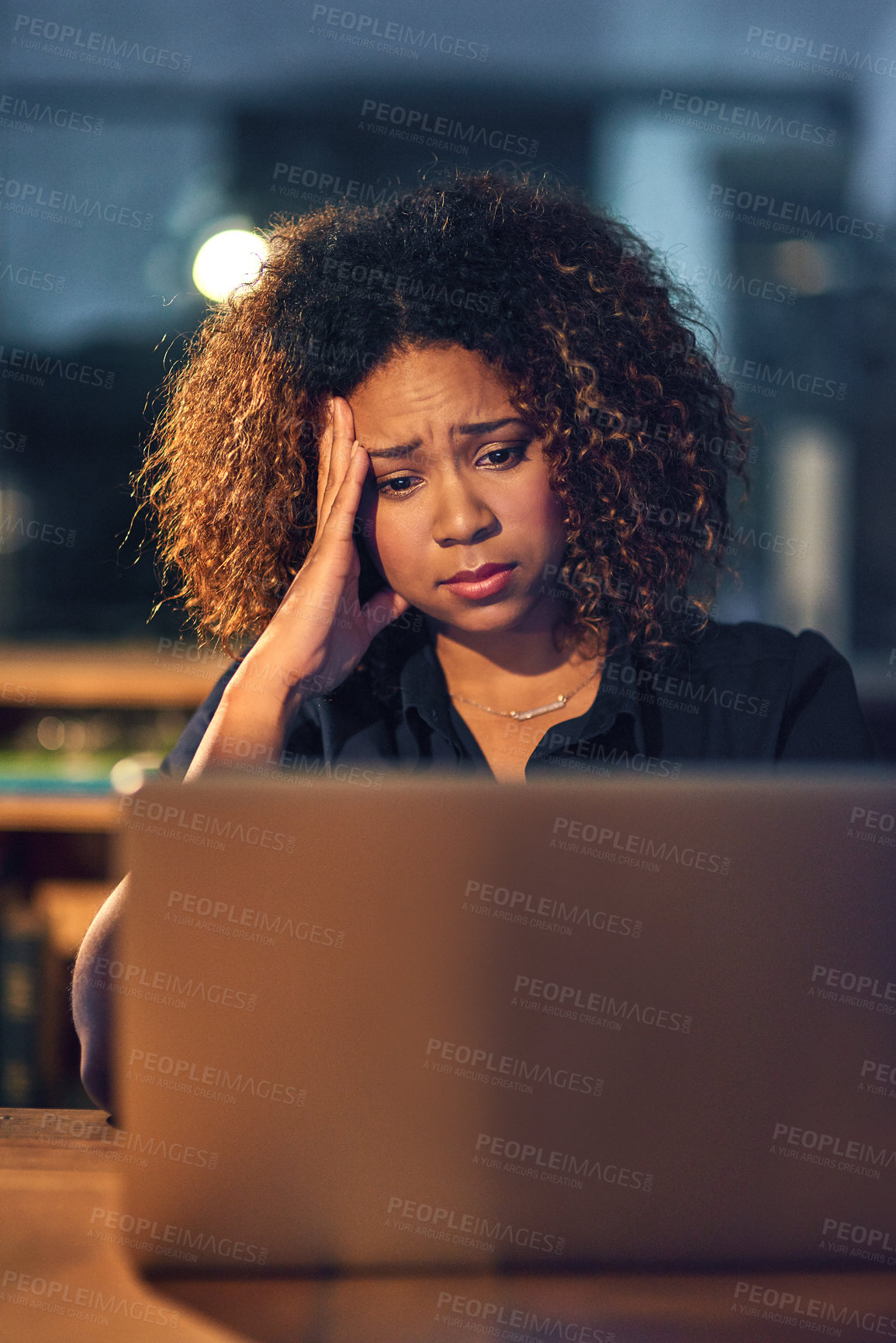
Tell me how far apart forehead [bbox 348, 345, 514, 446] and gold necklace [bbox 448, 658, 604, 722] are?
1.09 ft

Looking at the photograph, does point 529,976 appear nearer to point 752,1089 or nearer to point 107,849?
point 752,1089

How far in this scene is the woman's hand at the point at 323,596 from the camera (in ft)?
3.20

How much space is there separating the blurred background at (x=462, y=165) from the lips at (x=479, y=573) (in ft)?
6.39

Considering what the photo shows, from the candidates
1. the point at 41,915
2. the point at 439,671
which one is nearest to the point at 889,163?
the point at 439,671

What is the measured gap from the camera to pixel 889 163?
9.71 feet

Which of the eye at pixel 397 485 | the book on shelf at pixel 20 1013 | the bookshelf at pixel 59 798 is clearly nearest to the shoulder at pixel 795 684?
the eye at pixel 397 485

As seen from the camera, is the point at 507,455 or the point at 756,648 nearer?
the point at 507,455

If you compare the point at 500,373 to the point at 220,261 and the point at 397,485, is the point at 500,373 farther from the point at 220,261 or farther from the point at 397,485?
the point at 220,261

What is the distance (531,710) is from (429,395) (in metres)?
0.39

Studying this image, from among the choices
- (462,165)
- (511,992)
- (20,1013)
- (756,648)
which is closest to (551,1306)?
(511,992)

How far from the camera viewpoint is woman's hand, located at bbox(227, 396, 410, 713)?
98 centimetres

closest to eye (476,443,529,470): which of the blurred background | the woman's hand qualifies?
the woman's hand

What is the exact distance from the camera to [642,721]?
110cm

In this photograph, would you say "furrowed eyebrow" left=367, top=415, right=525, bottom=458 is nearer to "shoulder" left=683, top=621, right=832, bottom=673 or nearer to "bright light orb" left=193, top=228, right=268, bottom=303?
"shoulder" left=683, top=621, right=832, bottom=673
